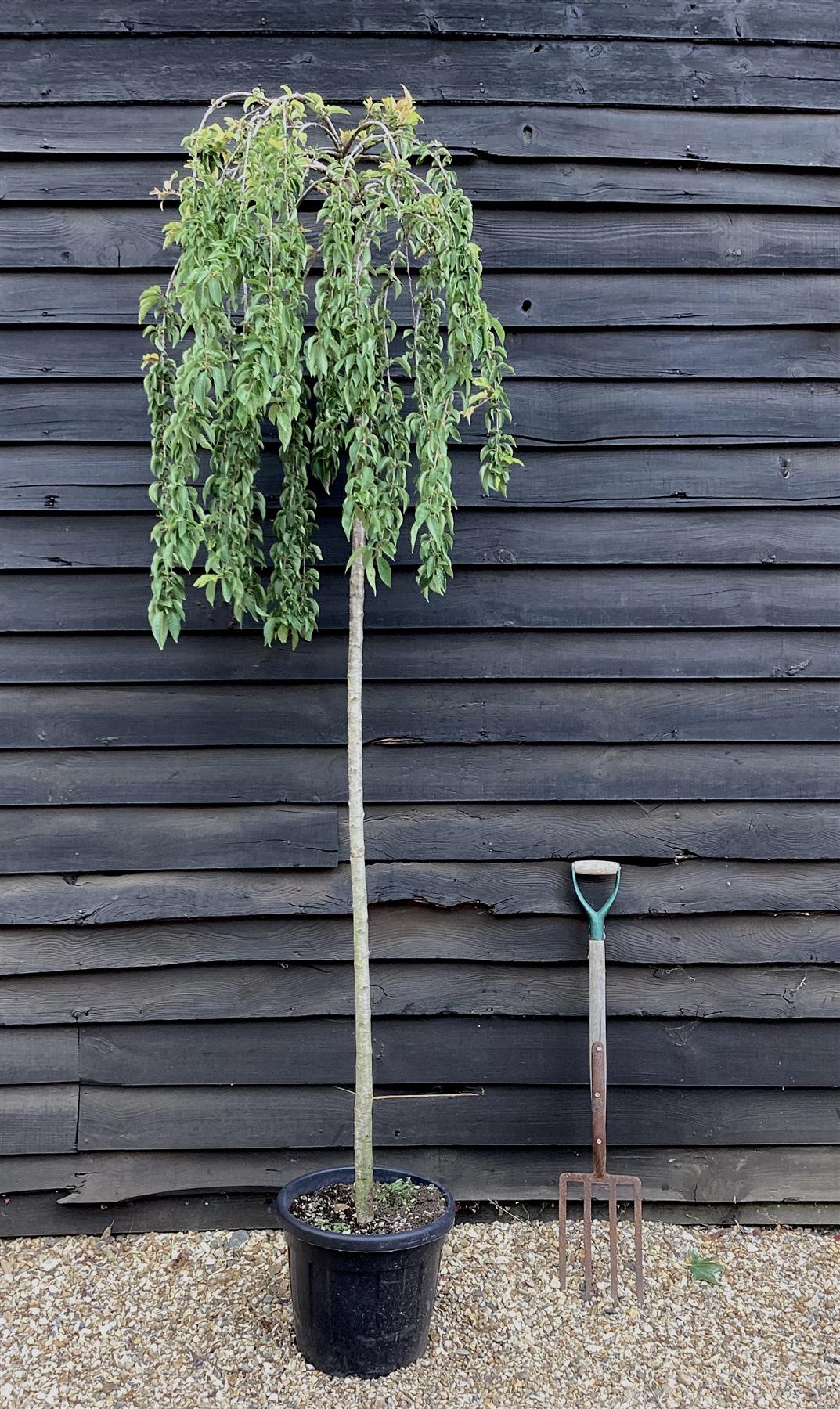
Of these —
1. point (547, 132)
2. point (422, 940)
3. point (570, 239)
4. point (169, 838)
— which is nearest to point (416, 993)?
point (422, 940)

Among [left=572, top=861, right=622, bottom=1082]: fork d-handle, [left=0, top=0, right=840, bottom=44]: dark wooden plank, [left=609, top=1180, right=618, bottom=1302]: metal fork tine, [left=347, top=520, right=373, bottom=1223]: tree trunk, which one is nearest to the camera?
[left=347, top=520, right=373, bottom=1223]: tree trunk

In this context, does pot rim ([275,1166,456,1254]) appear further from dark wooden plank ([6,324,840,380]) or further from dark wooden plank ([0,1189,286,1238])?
dark wooden plank ([6,324,840,380])

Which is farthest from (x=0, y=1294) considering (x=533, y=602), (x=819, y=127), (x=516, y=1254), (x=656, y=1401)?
(x=819, y=127)

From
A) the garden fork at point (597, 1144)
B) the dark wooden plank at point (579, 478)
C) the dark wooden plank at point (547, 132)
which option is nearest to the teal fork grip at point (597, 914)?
the garden fork at point (597, 1144)

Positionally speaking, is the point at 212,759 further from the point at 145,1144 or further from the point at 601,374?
the point at 601,374

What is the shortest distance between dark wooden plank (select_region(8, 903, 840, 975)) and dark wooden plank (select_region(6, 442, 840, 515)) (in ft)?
3.41

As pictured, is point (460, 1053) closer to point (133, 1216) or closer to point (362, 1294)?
point (362, 1294)

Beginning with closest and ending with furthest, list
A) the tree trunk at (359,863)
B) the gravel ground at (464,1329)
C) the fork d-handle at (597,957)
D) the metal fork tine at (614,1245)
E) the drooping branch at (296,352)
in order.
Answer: the drooping branch at (296,352)
the gravel ground at (464,1329)
the tree trunk at (359,863)
the metal fork tine at (614,1245)
the fork d-handle at (597,957)

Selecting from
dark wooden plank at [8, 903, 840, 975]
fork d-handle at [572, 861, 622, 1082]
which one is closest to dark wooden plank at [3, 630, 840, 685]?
fork d-handle at [572, 861, 622, 1082]

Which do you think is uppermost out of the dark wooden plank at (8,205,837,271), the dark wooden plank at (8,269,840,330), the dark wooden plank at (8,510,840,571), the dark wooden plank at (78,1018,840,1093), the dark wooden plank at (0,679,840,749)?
the dark wooden plank at (8,205,837,271)

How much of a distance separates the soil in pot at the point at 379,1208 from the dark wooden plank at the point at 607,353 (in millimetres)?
1978

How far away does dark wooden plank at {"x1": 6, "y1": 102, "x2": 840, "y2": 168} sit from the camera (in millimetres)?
2373

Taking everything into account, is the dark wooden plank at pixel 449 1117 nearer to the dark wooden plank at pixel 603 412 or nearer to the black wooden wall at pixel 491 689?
the black wooden wall at pixel 491 689

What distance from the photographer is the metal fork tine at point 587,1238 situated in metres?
2.14
